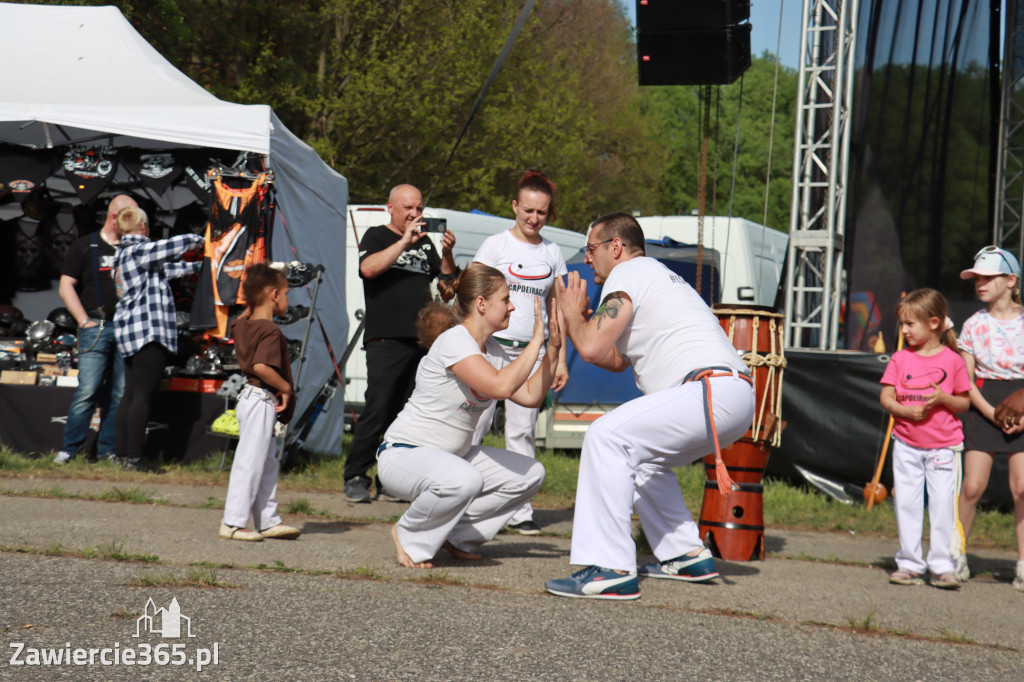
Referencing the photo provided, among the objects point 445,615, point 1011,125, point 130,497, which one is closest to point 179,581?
point 445,615

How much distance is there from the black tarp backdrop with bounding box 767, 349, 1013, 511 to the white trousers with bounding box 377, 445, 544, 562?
3441mm

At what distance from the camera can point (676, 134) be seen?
4269 centimetres

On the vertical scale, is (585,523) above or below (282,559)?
above

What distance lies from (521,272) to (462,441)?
1415mm

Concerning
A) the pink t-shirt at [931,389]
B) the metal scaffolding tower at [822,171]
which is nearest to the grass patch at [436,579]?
the pink t-shirt at [931,389]

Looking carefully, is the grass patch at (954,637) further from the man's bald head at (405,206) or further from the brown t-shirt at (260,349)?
the man's bald head at (405,206)

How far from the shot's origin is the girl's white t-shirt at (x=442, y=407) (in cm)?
490

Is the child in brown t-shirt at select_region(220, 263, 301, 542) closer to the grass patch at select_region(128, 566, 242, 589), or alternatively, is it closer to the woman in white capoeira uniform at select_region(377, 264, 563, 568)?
the woman in white capoeira uniform at select_region(377, 264, 563, 568)

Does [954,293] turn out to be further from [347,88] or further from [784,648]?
[347,88]

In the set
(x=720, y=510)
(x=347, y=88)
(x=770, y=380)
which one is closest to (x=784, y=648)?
(x=720, y=510)

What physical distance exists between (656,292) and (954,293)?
8.30 metres

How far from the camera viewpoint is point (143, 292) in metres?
7.89

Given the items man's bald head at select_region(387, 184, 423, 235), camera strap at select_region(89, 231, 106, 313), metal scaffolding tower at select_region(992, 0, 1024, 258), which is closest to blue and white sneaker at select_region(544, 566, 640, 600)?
man's bald head at select_region(387, 184, 423, 235)

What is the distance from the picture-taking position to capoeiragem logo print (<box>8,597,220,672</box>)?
314 centimetres
